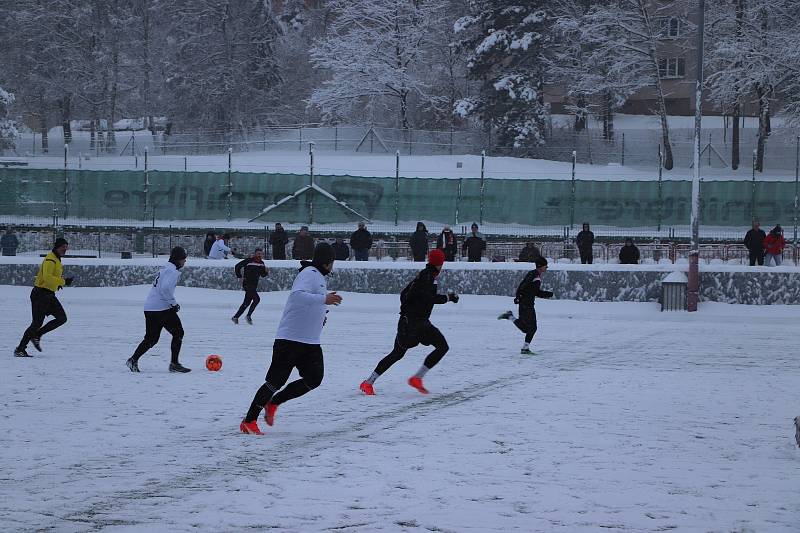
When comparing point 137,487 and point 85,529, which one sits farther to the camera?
point 137,487

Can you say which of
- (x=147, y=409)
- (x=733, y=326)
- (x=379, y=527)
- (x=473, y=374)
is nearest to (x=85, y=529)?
(x=379, y=527)

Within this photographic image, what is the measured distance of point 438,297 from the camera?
12891 mm

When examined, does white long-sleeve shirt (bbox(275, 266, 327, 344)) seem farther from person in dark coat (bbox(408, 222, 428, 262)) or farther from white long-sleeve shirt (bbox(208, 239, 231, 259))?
person in dark coat (bbox(408, 222, 428, 262))

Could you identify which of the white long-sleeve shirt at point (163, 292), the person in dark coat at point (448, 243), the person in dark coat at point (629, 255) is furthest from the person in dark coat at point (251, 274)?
the person in dark coat at point (629, 255)

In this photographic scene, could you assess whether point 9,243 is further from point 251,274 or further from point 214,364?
point 214,364

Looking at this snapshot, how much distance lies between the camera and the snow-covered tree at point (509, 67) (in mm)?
53528

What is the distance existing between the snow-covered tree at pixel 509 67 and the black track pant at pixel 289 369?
4329cm

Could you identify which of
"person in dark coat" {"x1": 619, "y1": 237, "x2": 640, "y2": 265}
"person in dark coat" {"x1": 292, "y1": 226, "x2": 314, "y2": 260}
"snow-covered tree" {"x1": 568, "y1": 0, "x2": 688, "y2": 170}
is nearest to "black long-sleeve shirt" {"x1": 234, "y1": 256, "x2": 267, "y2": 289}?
"person in dark coat" {"x1": 292, "y1": 226, "x2": 314, "y2": 260}

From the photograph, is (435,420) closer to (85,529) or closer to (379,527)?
(379,527)

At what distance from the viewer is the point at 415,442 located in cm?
1004

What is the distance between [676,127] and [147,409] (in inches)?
2246

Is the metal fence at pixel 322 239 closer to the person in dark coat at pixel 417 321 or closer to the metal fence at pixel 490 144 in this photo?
the metal fence at pixel 490 144

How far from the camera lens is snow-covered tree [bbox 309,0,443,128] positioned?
5859cm

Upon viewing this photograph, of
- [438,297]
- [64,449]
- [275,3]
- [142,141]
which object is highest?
[275,3]
